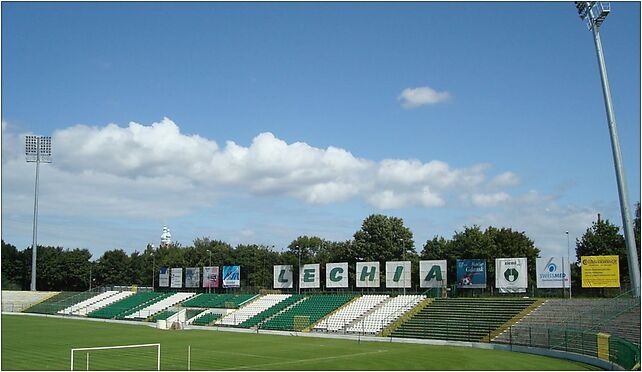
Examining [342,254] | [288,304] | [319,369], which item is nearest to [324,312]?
[288,304]

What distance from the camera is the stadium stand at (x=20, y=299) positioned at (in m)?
85.0

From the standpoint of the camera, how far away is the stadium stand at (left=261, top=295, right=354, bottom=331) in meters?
55.9

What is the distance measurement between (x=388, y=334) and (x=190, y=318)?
24.2 metres

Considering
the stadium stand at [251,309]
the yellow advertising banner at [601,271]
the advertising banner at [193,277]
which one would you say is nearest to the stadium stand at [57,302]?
the advertising banner at [193,277]

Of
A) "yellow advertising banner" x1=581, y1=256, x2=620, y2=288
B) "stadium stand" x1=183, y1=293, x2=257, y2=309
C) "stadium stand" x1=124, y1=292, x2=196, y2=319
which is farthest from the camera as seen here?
"stadium stand" x1=124, y1=292, x2=196, y2=319

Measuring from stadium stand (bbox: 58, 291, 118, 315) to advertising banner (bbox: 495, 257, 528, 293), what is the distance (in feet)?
171

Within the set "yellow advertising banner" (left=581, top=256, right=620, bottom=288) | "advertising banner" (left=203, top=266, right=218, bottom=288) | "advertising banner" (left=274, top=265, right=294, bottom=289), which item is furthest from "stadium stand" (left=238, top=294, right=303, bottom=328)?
"yellow advertising banner" (left=581, top=256, right=620, bottom=288)

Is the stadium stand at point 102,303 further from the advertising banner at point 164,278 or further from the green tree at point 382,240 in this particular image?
the green tree at point 382,240

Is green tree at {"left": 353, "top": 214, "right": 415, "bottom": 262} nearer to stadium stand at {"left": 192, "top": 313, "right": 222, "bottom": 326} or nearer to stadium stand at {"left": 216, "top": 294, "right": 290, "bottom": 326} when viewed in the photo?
stadium stand at {"left": 216, "top": 294, "right": 290, "bottom": 326}

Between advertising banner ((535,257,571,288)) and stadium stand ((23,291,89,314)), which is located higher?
advertising banner ((535,257,571,288))

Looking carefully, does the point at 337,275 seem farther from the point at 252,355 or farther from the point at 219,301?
the point at 252,355

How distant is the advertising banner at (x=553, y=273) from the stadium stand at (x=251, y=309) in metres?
26.5

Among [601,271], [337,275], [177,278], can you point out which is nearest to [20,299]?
[177,278]

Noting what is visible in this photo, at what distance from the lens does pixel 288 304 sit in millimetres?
63406
